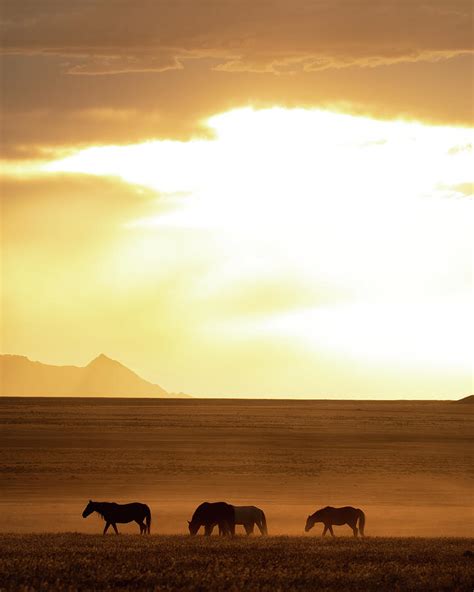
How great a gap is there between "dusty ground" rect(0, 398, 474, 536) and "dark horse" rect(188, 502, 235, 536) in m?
4.54

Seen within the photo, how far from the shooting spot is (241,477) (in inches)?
2136

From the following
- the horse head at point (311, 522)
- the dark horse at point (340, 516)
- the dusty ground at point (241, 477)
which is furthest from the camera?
the dusty ground at point (241, 477)

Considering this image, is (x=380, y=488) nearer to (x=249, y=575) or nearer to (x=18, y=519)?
(x=18, y=519)

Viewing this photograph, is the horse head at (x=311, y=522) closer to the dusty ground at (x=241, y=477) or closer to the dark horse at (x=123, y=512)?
the dusty ground at (x=241, y=477)

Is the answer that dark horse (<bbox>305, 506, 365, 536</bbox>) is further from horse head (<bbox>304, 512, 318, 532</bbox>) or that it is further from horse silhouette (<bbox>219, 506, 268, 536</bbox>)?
horse silhouette (<bbox>219, 506, 268, 536</bbox>)

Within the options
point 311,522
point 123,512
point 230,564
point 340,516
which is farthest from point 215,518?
point 230,564

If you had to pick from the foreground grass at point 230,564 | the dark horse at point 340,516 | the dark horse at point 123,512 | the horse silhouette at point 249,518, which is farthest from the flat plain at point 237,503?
the dark horse at point 340,516

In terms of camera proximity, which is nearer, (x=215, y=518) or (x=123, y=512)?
(x=215, y=518)

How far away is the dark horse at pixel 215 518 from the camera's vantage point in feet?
93.2

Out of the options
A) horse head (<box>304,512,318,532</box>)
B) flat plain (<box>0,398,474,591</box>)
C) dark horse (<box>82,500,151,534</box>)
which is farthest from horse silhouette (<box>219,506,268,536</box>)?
dark horse (<box>82,500,151,534</box>)

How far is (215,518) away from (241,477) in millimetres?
26038

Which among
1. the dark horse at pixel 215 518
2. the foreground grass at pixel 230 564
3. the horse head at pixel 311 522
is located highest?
the dark horse at pixel 215 518

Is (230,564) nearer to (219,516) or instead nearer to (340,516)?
(219,516)

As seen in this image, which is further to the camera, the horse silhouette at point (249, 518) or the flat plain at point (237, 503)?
the horse silhouette at point (249, 518)
